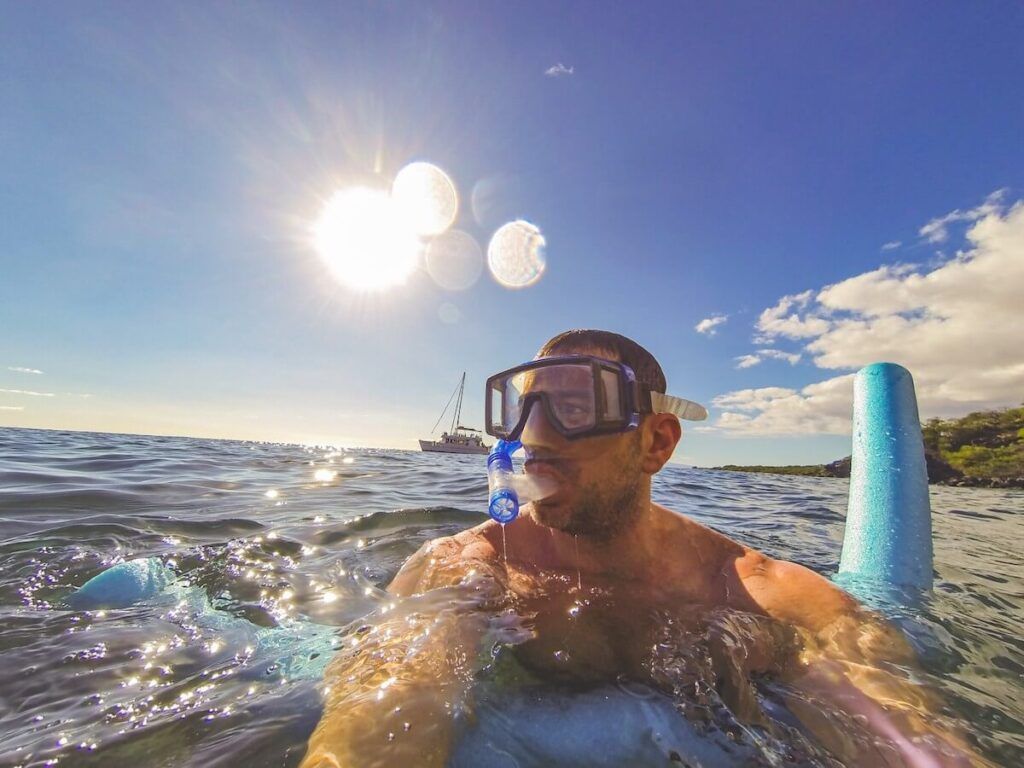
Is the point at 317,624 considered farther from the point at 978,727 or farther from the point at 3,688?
the point at 978,727

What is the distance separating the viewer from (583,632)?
2123mm

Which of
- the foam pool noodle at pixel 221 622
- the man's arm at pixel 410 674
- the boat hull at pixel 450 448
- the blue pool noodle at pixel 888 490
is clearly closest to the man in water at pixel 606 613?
the man's arm at pixel 410 674

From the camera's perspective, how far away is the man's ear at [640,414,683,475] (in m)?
2.63

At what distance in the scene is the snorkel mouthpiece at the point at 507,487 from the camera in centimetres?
216

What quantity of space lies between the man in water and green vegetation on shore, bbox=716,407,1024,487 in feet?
104

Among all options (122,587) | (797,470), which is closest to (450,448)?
(797,470)

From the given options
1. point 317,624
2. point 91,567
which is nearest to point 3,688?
point 317,624

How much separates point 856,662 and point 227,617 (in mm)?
2971

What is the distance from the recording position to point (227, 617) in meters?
2.41

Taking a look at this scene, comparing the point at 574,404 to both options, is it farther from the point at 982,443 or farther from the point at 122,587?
the point at 982,443

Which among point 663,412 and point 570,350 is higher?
point 570,350

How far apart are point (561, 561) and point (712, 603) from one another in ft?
2.79

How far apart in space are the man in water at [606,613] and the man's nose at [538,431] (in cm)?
1

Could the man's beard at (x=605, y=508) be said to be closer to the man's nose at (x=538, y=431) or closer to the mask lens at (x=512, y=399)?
the man's nose at (x=538, y=431)
